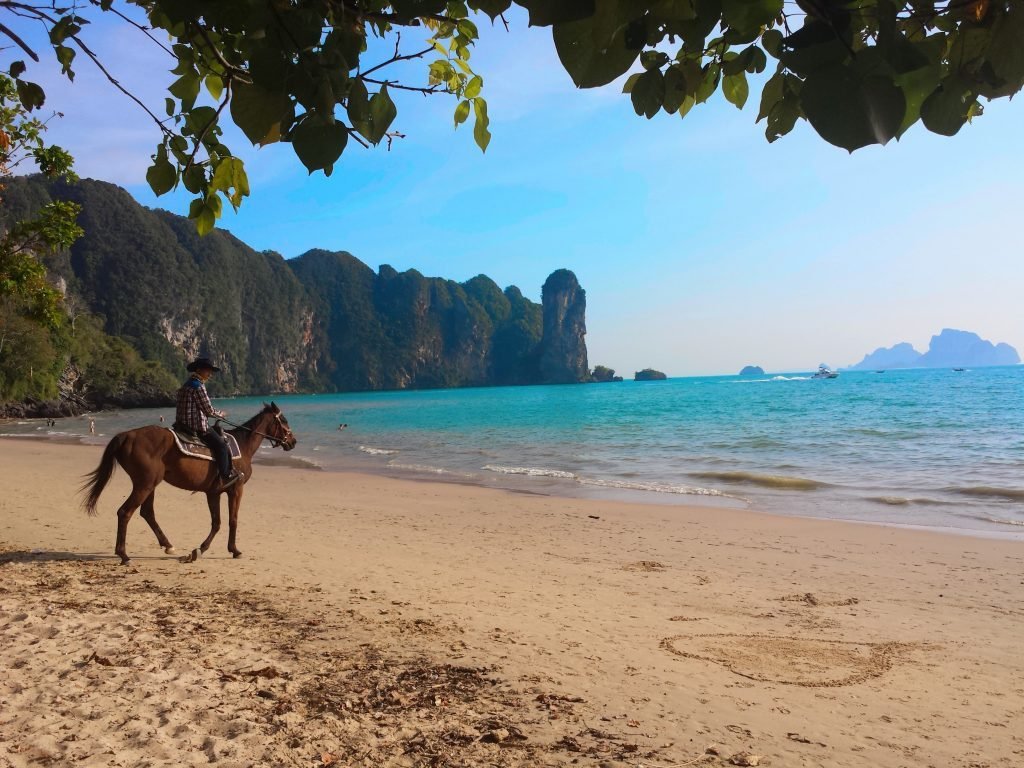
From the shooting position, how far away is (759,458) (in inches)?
775

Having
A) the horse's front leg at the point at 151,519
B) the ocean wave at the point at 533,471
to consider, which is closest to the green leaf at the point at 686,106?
the horse's front leg at the point at 151,519

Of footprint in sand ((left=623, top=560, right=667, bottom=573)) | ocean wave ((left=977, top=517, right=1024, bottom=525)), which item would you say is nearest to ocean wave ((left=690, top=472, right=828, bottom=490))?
ocean wave ((left=977, top=517, right=1024, bottom=525))

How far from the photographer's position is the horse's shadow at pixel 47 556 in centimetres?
649

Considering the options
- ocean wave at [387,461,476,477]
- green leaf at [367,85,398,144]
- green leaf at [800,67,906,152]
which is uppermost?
green leaf at [367,85,398,144]

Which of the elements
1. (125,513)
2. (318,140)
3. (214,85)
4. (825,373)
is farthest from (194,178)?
(825,373)

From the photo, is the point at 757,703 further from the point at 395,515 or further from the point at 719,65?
the point at 395,515

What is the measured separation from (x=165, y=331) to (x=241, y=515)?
396ft

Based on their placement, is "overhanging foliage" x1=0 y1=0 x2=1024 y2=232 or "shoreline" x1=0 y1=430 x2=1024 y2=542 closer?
"overhanging foliage" x1=0 y1=0 x2=1024 y2=232

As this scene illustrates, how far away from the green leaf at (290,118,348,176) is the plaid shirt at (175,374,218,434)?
6.27 meters

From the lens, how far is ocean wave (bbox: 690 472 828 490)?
14906mm

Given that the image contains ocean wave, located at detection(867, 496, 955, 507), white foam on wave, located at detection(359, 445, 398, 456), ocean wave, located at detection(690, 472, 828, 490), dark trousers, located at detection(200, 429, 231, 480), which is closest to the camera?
dark trousers, located at detection(200, 429, 231, 480)

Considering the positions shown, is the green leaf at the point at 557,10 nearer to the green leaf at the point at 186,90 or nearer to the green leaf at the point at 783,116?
the green leaf at the point at 783,116

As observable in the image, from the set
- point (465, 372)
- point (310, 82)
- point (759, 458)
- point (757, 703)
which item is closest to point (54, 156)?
point (310, 82)

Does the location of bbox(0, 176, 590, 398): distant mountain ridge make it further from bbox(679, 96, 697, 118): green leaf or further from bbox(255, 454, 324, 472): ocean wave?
bbox(679, 96, 697, 118): green leaf
